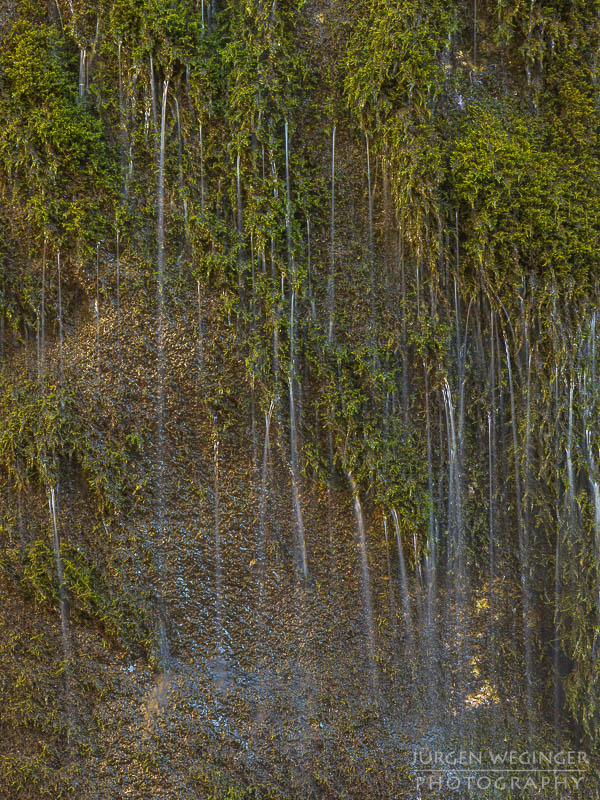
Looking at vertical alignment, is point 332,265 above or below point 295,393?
above

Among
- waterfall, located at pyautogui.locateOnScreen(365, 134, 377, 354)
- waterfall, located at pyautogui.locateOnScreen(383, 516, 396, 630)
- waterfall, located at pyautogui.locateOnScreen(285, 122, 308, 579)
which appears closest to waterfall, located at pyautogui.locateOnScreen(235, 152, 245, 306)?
waterfall, located at pyautogui.locateOnScreen(285, 122, 308, 579)

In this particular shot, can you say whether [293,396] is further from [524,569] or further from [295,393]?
[524,569]

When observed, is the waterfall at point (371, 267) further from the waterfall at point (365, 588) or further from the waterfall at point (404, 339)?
the waterfall at point (365, 588)

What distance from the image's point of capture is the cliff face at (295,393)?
2383 millimetres

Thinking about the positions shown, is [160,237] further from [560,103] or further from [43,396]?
[560,103]

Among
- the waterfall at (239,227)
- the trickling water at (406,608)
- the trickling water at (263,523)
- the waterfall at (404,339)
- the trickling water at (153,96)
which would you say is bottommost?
the trickling water at (406,608)

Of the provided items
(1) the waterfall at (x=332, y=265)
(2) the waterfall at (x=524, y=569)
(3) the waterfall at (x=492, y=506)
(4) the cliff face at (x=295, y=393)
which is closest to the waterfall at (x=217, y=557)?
(4) the cliff face at (x=295, y=393)

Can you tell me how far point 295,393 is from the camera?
2.45m

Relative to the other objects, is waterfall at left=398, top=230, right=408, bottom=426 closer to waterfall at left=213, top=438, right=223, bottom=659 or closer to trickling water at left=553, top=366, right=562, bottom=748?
trickling water at left=553, top=366, right=562, bottom=748

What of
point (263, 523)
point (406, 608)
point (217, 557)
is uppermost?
point (263, 523)

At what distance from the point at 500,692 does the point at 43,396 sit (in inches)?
88.3

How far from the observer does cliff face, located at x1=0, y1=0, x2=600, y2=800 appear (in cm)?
238

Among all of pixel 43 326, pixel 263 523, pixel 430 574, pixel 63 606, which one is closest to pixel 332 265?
pixel 263 523

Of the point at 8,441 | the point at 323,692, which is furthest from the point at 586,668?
the point at 8,441
